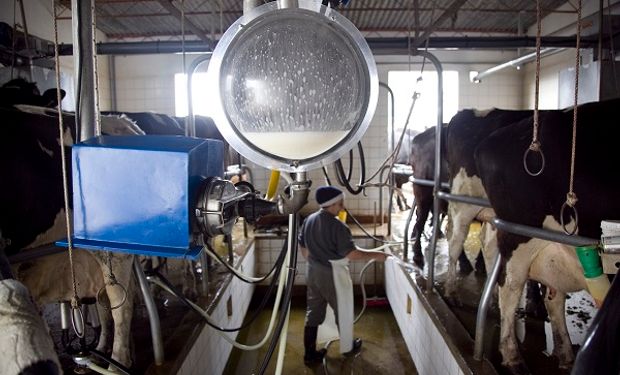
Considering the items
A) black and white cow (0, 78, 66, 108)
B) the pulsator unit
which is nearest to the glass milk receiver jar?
the pulsator unit

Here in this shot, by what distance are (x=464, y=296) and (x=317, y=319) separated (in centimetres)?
128

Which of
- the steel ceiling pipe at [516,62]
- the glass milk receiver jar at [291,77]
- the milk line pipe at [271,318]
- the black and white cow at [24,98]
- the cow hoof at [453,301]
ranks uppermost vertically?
the steel ceiling pipe at [516,62]

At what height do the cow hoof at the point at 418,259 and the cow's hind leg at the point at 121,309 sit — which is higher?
the cow's hind leg at the point at 121,309

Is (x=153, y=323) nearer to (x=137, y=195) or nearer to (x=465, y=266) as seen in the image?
A: (x=137, y=195)

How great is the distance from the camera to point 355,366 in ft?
12.0

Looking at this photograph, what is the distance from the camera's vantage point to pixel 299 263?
5547mm

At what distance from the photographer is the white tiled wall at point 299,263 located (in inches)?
214

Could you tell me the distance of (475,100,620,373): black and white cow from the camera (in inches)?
70.0

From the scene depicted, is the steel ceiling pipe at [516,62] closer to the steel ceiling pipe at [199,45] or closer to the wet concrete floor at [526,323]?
the steel ceiling pipe at [199,45]

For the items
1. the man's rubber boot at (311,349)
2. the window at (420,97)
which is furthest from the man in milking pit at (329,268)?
the window at (420,97)

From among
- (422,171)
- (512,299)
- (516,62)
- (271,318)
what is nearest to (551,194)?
(512,299)

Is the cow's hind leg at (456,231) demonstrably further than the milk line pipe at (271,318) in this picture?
Yes

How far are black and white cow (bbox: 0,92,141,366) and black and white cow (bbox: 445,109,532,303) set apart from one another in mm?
2494

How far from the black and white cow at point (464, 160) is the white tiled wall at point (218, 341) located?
182 cm
